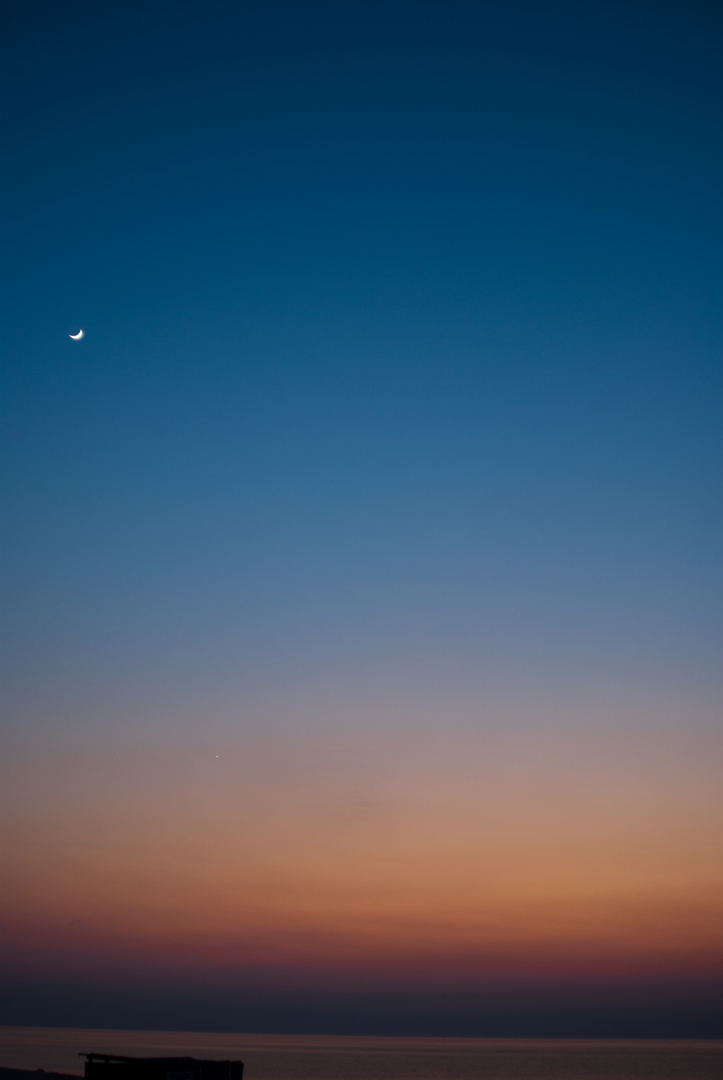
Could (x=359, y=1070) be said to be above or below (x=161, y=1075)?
below

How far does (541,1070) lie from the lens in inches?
5556

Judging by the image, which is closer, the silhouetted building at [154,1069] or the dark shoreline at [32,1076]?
the silhouetted building at [154,1069]

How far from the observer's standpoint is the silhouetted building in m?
34.7

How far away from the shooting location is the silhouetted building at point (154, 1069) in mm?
34719

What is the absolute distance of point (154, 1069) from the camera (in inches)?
1380

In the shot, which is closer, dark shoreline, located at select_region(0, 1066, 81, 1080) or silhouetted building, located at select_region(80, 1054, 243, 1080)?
silhouetted building, located at select_region(80, 1054, 243, 1080)

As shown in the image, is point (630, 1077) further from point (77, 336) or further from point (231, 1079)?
point (77, 336)

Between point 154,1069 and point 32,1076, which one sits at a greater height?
point 154,1069

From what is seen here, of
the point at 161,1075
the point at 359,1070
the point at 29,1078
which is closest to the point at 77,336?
the point at 161,1075

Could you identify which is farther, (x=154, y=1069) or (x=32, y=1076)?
(x=32, y=1076)

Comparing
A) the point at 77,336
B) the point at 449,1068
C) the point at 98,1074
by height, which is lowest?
the point at 449,1068

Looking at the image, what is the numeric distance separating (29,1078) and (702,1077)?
101742mm

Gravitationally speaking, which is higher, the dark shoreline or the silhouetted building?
the silhouetted building

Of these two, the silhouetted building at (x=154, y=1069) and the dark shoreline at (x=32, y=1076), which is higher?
the silhouetted building at (x=154, y=1069)
